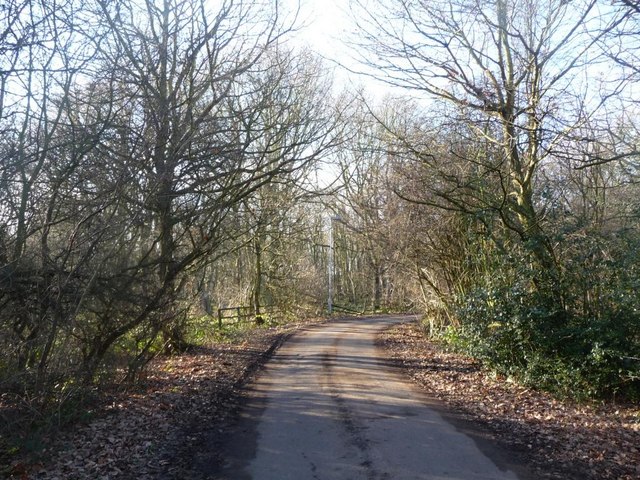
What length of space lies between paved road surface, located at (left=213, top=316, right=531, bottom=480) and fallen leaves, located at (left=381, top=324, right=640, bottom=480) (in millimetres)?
568

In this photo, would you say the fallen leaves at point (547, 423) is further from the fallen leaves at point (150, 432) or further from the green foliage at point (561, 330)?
the fallen leaves at point (150, 432)

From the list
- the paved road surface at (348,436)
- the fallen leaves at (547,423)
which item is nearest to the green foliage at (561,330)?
the fallen leaves at (547,423)

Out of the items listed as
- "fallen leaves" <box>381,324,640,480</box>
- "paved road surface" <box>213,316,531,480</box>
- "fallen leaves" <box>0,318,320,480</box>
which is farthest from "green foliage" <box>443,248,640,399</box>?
"fallen leaves" <box>0,318,320,480</box>

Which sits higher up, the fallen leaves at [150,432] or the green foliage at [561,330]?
the green foliage at [561,330]

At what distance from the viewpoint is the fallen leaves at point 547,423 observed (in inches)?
275

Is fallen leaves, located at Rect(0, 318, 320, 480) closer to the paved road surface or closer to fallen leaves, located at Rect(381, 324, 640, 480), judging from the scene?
the paved road surface

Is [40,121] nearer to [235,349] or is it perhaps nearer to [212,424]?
[212,424]

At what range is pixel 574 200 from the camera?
15383mm

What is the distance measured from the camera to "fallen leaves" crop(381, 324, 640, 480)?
6984mm

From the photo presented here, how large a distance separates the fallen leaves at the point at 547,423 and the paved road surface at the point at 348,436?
0.57 meters

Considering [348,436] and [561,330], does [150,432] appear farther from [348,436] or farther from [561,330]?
[561,330]

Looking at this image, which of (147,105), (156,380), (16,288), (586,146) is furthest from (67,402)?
(586,146)

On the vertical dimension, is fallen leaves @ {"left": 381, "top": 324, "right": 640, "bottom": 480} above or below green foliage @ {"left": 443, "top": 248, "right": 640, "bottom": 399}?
below

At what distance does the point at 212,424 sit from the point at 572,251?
810cm
